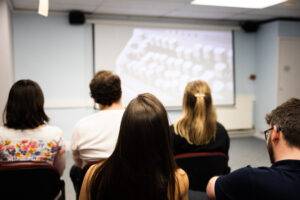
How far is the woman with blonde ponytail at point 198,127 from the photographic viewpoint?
2.06 m

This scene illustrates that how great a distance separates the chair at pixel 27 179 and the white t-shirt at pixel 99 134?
28 cm

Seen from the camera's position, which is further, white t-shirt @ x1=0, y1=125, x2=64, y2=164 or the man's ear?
white t-shirt @ x1=0, y1=125, x2=64, y2=164

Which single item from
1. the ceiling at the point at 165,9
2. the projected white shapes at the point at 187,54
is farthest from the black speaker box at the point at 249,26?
the projected white shapes at the point at 187,54

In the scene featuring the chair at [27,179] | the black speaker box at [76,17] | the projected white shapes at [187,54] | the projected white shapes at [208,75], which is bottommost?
the chair at [27,179]

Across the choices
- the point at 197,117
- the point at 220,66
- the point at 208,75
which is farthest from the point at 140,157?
the point at 220,66

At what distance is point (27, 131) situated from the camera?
1.85m

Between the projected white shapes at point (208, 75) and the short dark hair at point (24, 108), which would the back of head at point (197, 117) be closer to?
the short dark hair at point (24, 108)

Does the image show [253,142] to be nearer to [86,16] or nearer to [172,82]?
[172,82]

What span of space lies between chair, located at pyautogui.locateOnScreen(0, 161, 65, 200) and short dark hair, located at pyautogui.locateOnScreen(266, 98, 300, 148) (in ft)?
3.88

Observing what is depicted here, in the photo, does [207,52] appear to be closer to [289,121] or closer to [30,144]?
[30,144]

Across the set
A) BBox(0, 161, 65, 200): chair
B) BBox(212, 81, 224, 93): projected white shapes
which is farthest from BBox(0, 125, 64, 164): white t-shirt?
BBox(212, 81, 224, 93): projected white shapes

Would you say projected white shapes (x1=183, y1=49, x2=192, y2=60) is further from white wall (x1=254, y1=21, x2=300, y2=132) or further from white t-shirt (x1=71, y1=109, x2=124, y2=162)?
white t-shirt (x1=71, y1=109, x2=124, y2=162)

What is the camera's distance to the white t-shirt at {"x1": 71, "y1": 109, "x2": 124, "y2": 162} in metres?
1.93

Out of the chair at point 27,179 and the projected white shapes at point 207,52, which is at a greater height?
the projected white shapes at point 207,52
